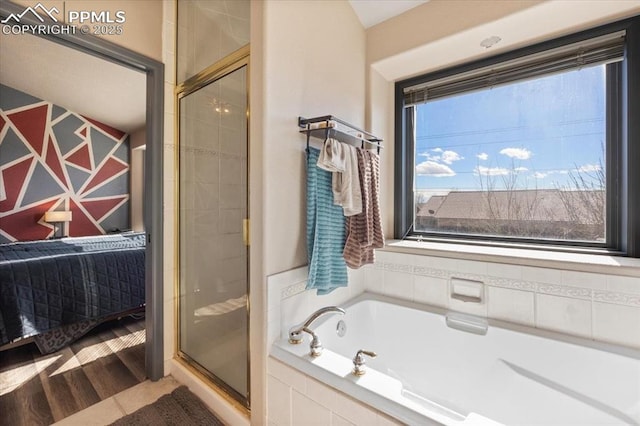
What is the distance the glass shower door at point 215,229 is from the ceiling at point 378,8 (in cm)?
98

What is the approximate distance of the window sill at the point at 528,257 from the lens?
52.6 inches

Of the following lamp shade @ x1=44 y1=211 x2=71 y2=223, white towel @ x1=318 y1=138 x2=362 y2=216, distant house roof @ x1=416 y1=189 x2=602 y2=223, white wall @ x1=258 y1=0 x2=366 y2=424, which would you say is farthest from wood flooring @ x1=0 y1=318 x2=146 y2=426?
lamp shade @ x1=44 y1=211 x2=71 y2=223

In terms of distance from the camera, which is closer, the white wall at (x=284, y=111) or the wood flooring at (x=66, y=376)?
the white wall at (x=284, y=111)

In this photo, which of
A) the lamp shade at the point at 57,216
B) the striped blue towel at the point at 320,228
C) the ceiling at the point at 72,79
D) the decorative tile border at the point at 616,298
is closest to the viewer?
the decorative tile border at the point at 616,298

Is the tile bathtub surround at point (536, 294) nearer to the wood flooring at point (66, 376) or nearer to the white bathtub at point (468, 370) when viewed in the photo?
the white bathtub at point (468, 370)

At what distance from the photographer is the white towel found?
1.37 m

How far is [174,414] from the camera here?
1539 mm

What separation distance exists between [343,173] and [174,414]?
158 cm

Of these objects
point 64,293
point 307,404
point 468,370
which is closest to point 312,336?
point 307,404

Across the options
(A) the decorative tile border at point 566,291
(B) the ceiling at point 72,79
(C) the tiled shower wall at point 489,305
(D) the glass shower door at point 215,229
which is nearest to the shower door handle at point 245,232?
(D) the glass shower door at point 215,229

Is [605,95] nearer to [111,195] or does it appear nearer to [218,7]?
[218,7]

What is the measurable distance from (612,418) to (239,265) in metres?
1.80

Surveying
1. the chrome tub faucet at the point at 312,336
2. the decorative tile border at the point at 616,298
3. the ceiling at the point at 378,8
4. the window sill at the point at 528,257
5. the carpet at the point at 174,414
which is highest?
the ceiling at the point at 378,8

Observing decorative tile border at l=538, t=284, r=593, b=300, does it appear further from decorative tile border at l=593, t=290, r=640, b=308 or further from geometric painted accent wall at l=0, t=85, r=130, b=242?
geometric painted accent wall at l=0, t=85, r=130, b=242
